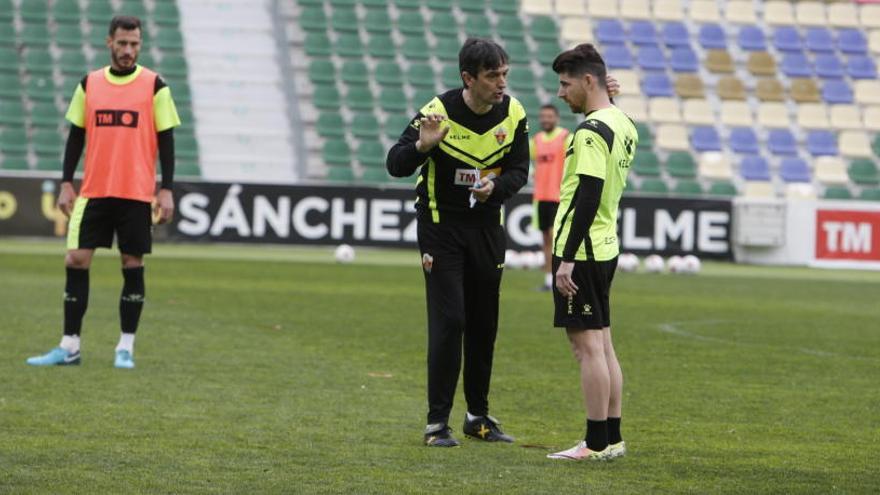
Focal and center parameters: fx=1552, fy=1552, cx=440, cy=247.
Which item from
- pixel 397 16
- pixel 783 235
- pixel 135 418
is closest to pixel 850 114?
pixel 783 235

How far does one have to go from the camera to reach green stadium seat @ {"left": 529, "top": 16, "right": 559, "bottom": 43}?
32.5 meters

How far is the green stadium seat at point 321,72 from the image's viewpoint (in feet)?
101

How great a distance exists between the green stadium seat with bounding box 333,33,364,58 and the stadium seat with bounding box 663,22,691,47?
6.72m

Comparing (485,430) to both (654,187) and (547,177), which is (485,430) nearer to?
(547,177)

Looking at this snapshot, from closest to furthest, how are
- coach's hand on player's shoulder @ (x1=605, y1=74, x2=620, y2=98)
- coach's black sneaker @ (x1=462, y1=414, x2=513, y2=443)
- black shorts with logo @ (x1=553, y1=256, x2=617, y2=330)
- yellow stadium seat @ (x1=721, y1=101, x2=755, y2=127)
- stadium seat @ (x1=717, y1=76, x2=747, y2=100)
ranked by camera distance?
1. black shorts with logo @ (x1=553, y1=256, x2=617, y2=330)
2. coach's hand on player's shoulder @ (x1=605, y1=74, x2=620, y2=98)
3. coach's black sneaker @ (x1=462, y1=414, x2=513, y2=443)
4. yellow stadium seat @ (x1=721, y1=101, x2=755, y2=127)
5. stadium seat @ (x1=717, y1=76, x2=747, y2=100)

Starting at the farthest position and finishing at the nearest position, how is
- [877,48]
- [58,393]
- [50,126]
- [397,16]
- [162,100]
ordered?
[877,48] → [397,16] → [50,126] → [162,100] → [58,393]

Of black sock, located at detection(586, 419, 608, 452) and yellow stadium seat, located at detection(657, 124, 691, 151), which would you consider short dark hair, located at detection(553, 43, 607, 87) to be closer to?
black sock, located at detection(586, 419, 608, 452)

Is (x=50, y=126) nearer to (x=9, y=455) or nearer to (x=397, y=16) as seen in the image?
(x=397, y=16)

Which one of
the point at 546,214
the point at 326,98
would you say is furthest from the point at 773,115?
the point at 546,214

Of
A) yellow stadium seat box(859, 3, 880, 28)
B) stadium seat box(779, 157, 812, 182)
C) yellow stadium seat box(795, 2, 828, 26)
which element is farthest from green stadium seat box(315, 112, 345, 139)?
yellow stadium seat box(859, 3, 880, 28)

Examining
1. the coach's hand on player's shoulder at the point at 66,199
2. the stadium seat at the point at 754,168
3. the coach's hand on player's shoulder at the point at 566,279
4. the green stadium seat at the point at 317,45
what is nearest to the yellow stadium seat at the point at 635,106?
the stadium seat at the point at 754,168

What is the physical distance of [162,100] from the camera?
9.52 meters

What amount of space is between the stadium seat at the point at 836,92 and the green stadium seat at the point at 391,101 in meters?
9.30

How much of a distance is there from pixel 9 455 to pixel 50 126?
23.3m
